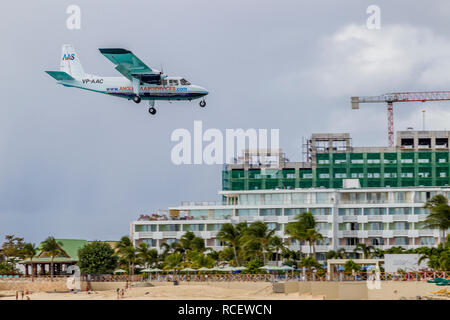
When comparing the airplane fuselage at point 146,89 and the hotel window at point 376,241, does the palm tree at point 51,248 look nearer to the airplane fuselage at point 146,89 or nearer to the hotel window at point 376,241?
the hotel window at point 376,241

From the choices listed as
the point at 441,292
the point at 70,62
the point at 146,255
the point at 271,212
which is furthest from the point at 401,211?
the point at 70,62

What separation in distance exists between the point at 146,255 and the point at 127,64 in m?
53.2

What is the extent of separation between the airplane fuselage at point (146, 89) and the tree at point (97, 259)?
4053 cm

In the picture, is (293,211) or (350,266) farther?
(293,211)

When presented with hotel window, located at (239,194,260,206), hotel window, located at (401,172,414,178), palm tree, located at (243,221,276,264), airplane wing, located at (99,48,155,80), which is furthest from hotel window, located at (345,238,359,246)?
airplane wing, located at (99,48,155,80)

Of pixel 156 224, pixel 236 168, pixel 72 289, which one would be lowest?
pixel 72 289

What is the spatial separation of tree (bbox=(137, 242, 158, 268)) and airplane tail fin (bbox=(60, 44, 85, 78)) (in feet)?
139

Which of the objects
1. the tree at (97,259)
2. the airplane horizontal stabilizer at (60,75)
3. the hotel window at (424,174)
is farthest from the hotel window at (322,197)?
the airplane horizontal stabilizer at (60,75)

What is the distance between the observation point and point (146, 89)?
8119 centimetres

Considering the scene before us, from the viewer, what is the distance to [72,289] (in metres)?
116

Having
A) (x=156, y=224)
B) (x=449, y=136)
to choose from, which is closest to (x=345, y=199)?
(x=156, y=224)

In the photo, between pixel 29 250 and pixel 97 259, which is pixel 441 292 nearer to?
pixel 97 259
